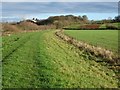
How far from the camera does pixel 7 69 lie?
16703 millimetres

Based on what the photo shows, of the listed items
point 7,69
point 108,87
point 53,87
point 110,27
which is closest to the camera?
point 53,87

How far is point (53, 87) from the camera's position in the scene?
42.7ft

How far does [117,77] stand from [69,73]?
387 cm

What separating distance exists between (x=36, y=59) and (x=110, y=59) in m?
8.09

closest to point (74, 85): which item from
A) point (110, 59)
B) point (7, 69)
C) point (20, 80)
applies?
point (20, 80)

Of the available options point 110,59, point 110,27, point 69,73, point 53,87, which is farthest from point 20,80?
point 110,27

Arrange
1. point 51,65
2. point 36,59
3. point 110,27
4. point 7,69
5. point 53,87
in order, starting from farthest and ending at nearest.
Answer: point 110,27 → point 36,59 → point 51,65 → point 7,69 → point 53,87

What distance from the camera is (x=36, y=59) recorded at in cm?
2041

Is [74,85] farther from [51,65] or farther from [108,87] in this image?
[51,65]

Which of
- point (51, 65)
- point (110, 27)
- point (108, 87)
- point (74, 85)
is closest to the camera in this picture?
point (74, 85)

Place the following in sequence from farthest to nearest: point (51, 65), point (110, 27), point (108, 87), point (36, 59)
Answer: point (110, 27), point (36, 59), point (51, 65), point (108, 87)

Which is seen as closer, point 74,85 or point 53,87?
point 53,87

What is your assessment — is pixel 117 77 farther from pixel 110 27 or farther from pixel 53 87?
pixel 110 27

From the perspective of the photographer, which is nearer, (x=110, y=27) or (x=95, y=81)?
(x=95, y=81)
